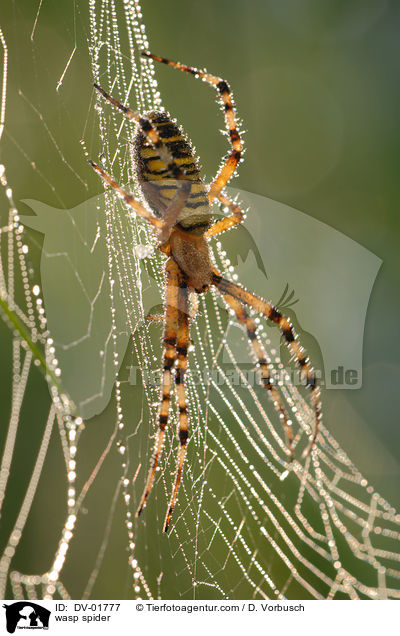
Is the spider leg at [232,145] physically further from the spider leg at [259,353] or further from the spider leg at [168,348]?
the spider leg at [259,353]

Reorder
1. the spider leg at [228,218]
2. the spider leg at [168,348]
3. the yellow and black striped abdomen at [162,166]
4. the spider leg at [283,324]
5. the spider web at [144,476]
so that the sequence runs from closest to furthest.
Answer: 1. the yellow and black striped abdomen at [162,166]
2. the spider leg at [168,348]
3. the spider leg at [228,218]
4. the spider leg at [283,324]
5. the spider web at [144,476]

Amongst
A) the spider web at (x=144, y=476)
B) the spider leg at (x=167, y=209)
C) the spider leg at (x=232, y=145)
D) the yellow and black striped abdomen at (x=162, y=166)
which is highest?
the spider leg at (x=232, y=145)

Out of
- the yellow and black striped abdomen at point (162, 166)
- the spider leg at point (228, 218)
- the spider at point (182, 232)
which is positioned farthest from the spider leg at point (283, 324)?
the yellow and black striped abdomen at point (162, 166)

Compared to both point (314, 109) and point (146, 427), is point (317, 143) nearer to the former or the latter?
point (314, 109)

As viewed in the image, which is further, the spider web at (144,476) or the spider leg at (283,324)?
the spider web at (144,476)

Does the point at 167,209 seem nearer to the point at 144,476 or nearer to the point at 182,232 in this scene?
the point at 182,232

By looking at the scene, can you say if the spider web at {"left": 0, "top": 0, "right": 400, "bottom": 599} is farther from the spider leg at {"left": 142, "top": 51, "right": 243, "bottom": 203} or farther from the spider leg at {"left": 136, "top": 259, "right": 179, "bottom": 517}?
the spider leg at {"left": 142, "top": 51, "right": 243, "bottom": 203}

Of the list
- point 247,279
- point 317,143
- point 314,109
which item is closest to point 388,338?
point 247,279

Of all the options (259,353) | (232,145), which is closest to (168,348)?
(259,353)
